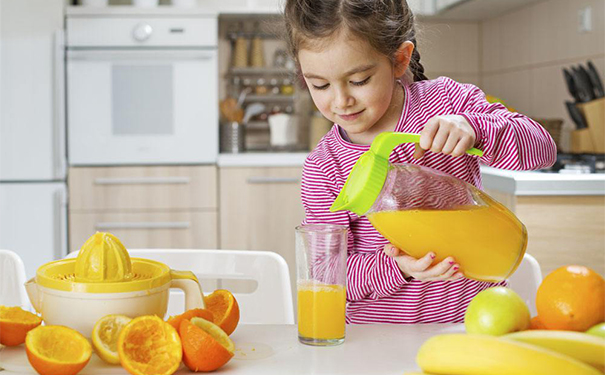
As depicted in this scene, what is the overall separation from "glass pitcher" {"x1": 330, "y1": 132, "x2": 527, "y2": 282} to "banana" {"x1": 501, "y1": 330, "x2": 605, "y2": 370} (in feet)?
0.61

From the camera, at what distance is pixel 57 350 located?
0.74 meters

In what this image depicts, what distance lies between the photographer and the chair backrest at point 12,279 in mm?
1239

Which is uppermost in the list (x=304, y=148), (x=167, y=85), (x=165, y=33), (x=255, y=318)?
(x=165, y=33)

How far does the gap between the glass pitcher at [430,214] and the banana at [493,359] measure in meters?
0.20

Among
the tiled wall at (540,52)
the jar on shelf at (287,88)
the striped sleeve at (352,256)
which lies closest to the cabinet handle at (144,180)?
the jar on shelf at (287,88)

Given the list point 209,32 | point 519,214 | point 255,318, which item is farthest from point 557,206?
point 209,32

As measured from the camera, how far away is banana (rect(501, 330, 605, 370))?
2.05 feet

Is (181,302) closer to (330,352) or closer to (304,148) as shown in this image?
(330,352)

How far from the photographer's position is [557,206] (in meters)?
1.99

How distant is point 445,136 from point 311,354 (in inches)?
11.2

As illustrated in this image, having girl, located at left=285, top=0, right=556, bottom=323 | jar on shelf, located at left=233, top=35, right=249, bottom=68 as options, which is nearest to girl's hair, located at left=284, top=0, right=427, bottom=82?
girl, located at left=285, top=0, right=556, bottom=323

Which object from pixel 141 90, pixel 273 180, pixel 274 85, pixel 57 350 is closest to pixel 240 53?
pixel 274 85

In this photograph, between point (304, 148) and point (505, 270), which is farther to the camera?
point (304, 148)

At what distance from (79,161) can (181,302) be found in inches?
71.0
